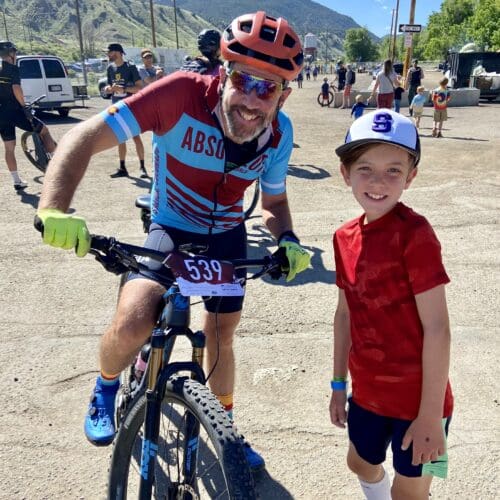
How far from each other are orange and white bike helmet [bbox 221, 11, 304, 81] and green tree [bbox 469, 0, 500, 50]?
5403cm

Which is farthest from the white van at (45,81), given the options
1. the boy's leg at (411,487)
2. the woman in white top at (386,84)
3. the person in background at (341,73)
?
the boy's leg at (411,487)

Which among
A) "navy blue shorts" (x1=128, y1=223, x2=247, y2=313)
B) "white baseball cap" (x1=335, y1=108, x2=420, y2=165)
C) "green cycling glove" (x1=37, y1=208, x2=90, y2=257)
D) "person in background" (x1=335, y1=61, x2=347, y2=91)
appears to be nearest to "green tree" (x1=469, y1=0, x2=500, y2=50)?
"person in background" (x1=335, y1=61, x2=347, y2=91)

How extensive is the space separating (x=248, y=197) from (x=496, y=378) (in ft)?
16.9

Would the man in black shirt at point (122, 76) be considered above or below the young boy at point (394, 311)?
above

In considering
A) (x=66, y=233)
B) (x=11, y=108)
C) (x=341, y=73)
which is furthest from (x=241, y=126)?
(x=341, y=73)

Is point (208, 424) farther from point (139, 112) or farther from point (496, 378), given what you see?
point (496, 378)

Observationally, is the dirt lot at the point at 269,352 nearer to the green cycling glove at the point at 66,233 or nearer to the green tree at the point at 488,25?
the green cycling glove at the point at 66,233

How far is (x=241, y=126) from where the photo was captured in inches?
99.6

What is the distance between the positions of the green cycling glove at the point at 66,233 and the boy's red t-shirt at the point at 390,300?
3.48 feet

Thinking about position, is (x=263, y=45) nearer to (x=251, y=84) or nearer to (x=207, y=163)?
(x=251, y=84)

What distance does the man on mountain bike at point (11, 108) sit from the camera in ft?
Answer: 28.0

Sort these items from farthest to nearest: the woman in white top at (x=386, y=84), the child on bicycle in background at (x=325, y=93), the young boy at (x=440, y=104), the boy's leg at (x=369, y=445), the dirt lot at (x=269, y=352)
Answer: the child on bicycle in background at (x=325, y=93)
the woman in white top at (x=386, y=84)
the young boy at (x=440, y=104)
the dirt lot at (x=269, y=352)
the boy's leg at (x=369, y=445)

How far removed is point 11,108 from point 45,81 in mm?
11185

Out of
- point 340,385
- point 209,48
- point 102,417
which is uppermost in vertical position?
point 209,48
